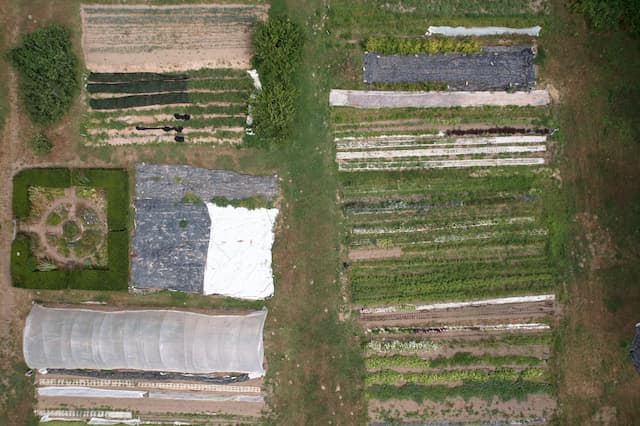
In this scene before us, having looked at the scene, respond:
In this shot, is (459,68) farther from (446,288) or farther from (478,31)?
(446,288)

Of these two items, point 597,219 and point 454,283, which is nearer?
point 454,283

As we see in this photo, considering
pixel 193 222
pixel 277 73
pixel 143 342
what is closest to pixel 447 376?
pixel 193 222

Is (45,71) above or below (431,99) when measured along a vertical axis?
above

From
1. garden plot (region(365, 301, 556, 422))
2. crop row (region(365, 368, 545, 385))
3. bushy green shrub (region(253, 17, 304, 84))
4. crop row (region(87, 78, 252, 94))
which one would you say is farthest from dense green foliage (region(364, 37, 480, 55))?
crop row (region(365, 368, 545, 385))

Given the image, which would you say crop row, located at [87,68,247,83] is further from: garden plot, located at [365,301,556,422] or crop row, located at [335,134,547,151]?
garden plot, located at [365,301,556,422]

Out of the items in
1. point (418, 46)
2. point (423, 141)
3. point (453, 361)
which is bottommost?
point (453, 361)

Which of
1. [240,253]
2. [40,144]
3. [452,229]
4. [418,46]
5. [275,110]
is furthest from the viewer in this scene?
[452,229]

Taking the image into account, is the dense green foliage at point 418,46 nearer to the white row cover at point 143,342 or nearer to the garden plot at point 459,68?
the garden plot at point 459,68

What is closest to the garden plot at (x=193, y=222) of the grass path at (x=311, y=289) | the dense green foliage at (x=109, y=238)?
the dense green foliage at (x=109, y=238)
